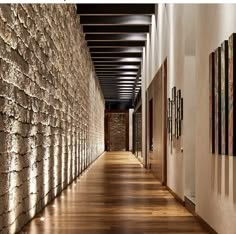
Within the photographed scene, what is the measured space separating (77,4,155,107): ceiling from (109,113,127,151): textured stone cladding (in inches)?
534

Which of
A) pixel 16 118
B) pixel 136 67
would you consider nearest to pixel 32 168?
pixel 16 118

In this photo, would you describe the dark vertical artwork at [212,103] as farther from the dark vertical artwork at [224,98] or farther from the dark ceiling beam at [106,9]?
the dark ceiling beam at [106,9]

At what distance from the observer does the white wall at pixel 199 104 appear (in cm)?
434

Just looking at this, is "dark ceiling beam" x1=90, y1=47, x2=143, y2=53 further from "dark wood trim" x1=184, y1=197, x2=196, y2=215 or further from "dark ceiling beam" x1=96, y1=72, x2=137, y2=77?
"dark wood trim" x1=184, y1=197, x2=196, y2=215

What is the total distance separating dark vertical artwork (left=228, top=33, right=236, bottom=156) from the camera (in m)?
3.95

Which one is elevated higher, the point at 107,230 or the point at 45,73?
the point at 45,73

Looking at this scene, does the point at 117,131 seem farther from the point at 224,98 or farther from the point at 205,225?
the point at 224,98

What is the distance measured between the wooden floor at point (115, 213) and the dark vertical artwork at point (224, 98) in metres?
1.14

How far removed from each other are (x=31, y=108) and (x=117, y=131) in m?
31.9

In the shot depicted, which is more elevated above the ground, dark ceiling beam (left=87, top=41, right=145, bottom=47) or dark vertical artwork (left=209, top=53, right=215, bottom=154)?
dark ceiling beam (left=87, top=41, right=145, bottom=47)

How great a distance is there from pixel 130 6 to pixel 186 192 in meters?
6.04

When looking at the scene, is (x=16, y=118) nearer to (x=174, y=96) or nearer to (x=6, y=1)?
(x=6, y=1)

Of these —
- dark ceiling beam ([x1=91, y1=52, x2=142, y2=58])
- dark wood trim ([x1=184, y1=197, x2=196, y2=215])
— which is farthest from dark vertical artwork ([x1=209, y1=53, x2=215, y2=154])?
dark ceiling beam ([x1=91, y1=52, x2=142, y2=58])

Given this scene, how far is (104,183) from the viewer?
10.4m
